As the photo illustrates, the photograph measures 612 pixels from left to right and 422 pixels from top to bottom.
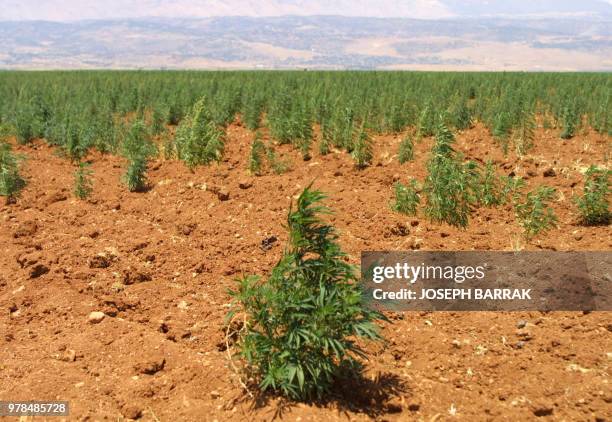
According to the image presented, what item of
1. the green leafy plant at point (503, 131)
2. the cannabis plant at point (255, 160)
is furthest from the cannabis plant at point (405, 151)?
the cannabis plant at point (255, 160)

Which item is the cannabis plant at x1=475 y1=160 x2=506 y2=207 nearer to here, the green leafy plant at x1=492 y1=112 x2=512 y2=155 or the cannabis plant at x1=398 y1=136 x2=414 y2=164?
the cannabis plant at x1=398 y1=136 x2=414 y2=164

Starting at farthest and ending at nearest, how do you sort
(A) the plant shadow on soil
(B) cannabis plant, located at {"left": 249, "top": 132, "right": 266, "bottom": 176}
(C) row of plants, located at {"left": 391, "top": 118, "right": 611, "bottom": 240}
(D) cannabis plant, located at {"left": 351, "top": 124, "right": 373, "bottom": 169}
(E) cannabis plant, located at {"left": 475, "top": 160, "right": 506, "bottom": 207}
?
(D) cannabis plant, located at {"left": 351, "top": 124, "right": 373, "bottom": 169} < (B) cannabis plant, located at {"left": 249, "top": 132, "right": 266, "bottom": 176} < (E) cannabis plant, located at {"left": 475, "top": 160, "right": 506, "bottom": 207} < (C) row of plants, located at {"left": 391, "top": 118, "right": 611, "bottom": 240} < (A) the plant shadow on soil

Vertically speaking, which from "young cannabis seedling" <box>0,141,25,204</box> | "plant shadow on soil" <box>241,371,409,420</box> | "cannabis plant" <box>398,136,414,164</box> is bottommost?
"plant shadow on soil" <box>241,371,409,420</box>

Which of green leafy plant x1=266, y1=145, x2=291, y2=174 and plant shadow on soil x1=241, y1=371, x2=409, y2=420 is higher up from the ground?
green leafy plant x1=266, y1=145, x2=291, y2=174

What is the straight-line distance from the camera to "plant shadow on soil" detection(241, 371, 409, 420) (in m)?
3.68

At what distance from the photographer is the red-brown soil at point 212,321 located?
3.86 m

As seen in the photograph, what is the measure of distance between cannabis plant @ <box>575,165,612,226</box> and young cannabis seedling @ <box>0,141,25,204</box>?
8058 millimetres

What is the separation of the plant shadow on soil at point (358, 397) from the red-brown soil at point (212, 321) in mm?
12

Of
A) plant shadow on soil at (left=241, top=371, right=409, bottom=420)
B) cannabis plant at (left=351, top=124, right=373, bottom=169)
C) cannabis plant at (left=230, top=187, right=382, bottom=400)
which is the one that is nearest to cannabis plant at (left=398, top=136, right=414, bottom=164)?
cannabis plant at (left=351, top=124, right=373, bottom=169)

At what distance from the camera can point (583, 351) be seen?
14.3 feet

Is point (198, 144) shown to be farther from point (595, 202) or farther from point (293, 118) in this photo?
point (595, 202)

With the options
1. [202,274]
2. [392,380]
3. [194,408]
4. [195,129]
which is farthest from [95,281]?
[195,129]

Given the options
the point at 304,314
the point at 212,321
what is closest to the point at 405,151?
A: the point at 212,321

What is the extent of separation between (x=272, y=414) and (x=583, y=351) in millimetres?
2526
